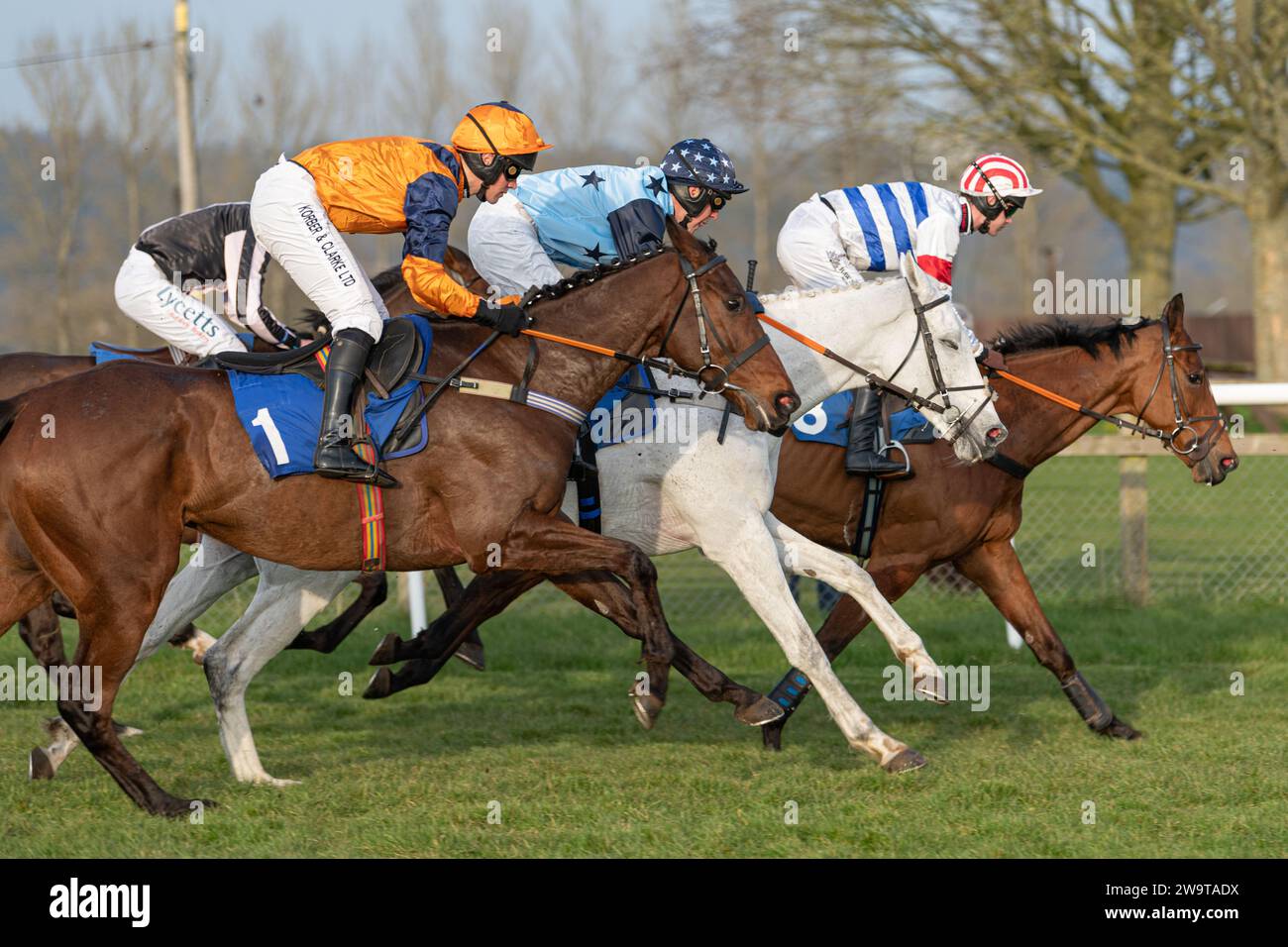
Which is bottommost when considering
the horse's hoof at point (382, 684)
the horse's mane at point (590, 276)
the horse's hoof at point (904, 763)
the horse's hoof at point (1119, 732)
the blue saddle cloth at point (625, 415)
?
the horse's hoof at point (1119, 732)

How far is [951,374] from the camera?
5633 mm

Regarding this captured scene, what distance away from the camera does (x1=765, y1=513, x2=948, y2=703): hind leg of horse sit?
5.36 meters

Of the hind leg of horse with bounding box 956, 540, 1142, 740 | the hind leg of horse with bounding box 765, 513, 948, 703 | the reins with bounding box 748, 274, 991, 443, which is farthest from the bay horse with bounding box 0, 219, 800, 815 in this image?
the hind leg of horse with bounding box 956, 540, 1142, 740

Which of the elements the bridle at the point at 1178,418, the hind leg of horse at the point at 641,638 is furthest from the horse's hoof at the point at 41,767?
the bridle at the point at 1178,418

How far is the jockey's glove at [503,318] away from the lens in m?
4.98

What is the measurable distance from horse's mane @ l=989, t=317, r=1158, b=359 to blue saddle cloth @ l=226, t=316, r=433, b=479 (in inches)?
110

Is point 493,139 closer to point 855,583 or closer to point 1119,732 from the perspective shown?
point 855,583

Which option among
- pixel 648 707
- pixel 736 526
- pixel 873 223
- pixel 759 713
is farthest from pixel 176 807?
pixel 873 223

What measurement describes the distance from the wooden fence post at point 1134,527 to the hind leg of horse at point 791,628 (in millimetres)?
3966

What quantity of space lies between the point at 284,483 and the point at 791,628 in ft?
5.73

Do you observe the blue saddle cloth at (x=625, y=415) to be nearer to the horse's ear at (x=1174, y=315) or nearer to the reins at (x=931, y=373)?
the reins at (x=931, y=373)

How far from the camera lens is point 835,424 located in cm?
622

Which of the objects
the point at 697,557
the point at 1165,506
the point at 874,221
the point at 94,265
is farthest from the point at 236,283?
the point at 94,265
